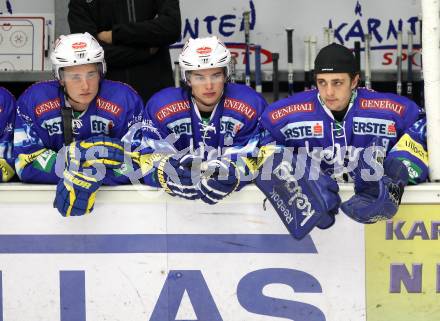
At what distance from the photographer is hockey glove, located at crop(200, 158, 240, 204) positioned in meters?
3.79

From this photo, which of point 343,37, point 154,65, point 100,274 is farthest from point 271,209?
point 343,37

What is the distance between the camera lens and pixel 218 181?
3.80m

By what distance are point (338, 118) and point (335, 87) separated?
0.15 m

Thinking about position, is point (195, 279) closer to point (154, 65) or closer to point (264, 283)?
point (264, 283)

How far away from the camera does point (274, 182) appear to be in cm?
380

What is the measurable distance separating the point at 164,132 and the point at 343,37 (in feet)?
8.84

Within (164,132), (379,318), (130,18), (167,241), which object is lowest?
(379,318)

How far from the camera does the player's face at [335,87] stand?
163 inches

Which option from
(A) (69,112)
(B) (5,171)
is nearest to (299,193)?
(A) (69,112)

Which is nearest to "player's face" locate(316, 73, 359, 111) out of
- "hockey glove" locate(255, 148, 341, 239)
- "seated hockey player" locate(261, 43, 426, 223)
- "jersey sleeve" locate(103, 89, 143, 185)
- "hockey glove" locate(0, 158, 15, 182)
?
"seated hockey player" locate(261, 43, 426, 223)

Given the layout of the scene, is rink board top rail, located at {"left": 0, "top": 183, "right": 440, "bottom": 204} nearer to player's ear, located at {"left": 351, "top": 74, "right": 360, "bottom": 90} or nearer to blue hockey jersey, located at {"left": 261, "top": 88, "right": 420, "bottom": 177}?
blue hockey jersey, located at {"left": 261, "top": 88, "right": 420, "bottom": 177}

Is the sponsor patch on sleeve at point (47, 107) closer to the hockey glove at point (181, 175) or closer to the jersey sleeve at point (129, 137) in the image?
the jersey sleeve at point (129, 137)

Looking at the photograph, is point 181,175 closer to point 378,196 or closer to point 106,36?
point 378,196

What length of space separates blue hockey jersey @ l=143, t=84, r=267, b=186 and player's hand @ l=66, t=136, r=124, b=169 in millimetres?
290
